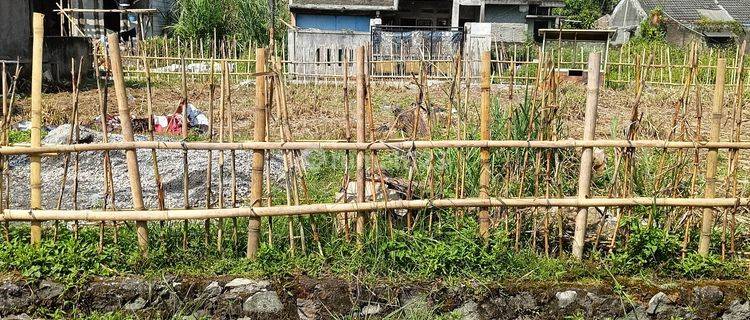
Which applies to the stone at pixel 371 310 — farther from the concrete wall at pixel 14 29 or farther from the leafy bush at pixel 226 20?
the leafy bush at pixel 226 20

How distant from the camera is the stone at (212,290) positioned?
12.8 feet

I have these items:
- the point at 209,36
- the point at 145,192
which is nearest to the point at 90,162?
the point at 145,192

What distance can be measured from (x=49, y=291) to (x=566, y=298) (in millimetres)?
2880

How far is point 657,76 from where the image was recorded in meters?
14.4

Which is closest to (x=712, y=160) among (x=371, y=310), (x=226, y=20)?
(x=371, y=310)

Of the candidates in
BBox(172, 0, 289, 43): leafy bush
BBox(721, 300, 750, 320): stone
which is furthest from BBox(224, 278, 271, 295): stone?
BBox(172, 0, 289, 43): leafy bush

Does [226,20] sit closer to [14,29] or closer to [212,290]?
[14,29]

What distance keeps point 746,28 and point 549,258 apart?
3128cm

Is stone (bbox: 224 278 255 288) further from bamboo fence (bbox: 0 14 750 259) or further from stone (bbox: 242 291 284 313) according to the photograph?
bamboo fence (bbox: 0 14 750 259)

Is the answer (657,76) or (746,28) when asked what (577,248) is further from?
(746,28)

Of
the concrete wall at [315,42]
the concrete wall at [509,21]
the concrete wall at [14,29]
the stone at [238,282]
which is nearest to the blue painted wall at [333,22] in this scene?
the concrete wall at [315,42]

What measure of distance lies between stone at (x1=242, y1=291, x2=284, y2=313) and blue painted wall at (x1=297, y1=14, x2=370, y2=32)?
17872mm

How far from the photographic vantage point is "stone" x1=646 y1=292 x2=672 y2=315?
3965mm

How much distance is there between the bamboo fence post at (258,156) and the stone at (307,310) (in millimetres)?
443
